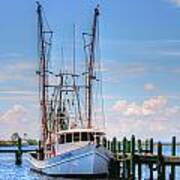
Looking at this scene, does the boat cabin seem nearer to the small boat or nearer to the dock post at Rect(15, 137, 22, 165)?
the small boat

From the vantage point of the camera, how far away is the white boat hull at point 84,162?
8062 centimetres

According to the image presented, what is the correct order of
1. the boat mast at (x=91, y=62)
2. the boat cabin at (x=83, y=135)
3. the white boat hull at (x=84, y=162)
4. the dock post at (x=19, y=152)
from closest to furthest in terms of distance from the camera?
the white boat hull at (x=84, y=162) < the boat cabin at (x=83, y=135) < the boat mast at (x=91, y=62) < the dock post at (x=19, y=152)

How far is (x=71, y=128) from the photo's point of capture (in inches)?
3465

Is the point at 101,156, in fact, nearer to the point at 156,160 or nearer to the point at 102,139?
the point at 102,139

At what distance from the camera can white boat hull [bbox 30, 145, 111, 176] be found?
265ft

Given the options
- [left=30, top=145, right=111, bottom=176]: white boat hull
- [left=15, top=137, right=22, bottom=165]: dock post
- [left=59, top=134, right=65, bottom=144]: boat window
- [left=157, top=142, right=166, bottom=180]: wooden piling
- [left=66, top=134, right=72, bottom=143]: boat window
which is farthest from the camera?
[left=15, top=137, right=22, bottom=165]: dock post

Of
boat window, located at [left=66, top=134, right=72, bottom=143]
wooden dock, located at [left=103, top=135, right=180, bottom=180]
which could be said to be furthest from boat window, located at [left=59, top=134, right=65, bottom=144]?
wooden dock, located at [left=103, top=135, right=180, bottom=180]

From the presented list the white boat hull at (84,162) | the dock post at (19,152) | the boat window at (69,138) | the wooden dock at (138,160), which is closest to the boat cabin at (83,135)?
the boat window at (69,138)

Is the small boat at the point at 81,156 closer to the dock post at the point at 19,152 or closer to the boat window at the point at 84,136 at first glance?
the boat window at the point at 84,136

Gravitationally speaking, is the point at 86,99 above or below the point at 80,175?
above

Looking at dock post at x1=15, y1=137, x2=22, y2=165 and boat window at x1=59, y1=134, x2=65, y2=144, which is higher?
boat window at x1=59, y1=134, x2=65, y2=144

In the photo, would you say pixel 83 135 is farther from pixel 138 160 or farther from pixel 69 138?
pixel 138 160

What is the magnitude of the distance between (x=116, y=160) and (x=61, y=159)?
6.23 m

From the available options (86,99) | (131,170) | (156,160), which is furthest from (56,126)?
(156,160)
